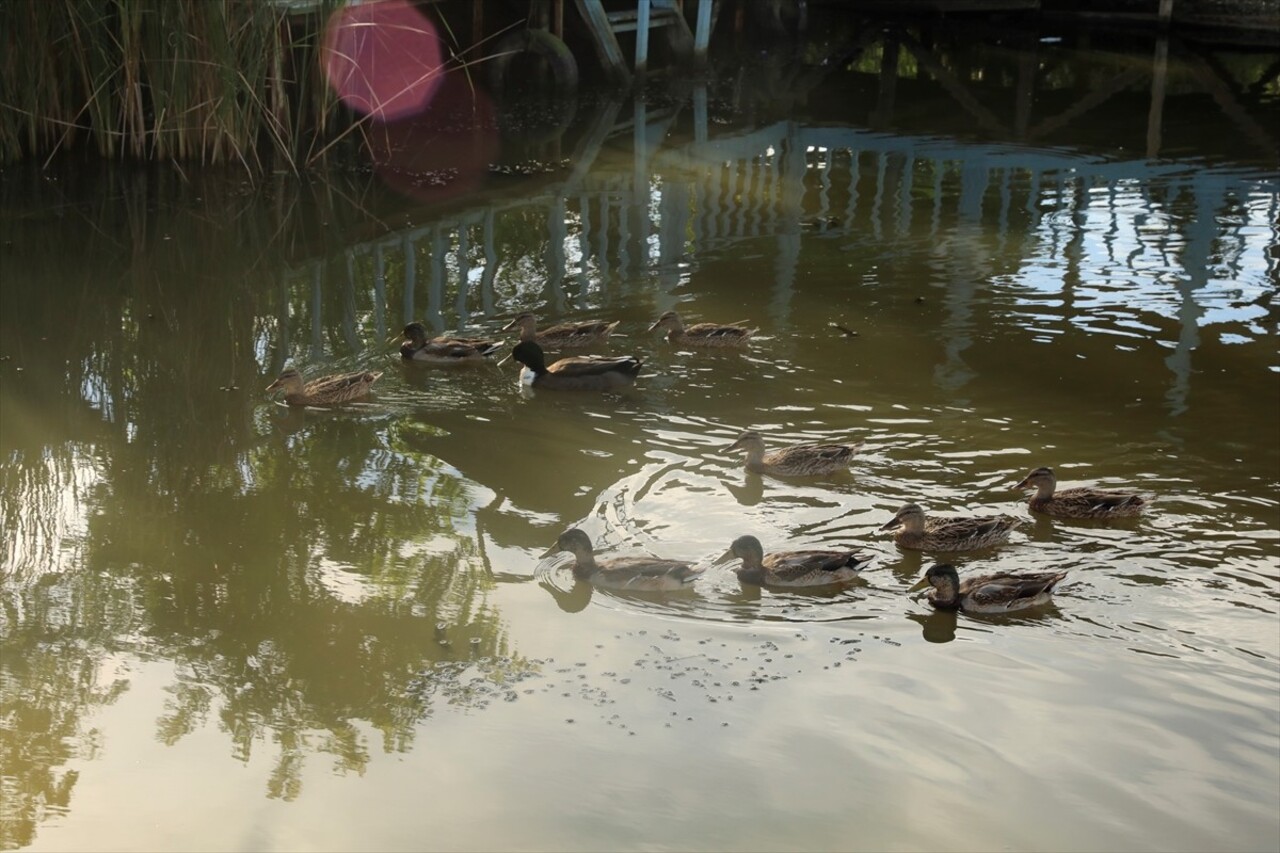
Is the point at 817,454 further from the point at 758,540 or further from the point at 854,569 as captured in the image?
the point at 854,569

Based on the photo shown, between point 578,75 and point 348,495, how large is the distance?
14246 millimetres

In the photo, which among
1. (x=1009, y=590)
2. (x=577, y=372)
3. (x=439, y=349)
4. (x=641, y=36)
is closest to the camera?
(x=1009, y=590)

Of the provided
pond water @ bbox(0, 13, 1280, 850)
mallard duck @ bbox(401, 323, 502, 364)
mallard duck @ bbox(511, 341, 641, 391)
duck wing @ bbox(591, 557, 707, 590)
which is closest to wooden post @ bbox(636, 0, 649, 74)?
pond water @ bbox(0, 13, 1280, 850)

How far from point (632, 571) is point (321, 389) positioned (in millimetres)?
3250

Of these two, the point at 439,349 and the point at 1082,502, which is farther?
the point at 439,349

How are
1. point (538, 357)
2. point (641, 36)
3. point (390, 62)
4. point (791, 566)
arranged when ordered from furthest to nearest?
point (641, 36), point (390, 62), point (538, 357), point (791, 566)

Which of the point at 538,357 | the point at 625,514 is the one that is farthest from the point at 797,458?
the point at 538,357

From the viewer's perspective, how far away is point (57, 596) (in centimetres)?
726

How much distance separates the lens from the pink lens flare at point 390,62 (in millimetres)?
16312

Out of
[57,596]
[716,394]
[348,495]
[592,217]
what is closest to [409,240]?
[592,217]

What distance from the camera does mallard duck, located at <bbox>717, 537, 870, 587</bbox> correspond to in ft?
24.5

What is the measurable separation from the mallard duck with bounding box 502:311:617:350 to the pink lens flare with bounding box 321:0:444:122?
5908 millimetres

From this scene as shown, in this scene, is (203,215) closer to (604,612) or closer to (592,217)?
(592,217)

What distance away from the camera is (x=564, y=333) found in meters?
11.1
